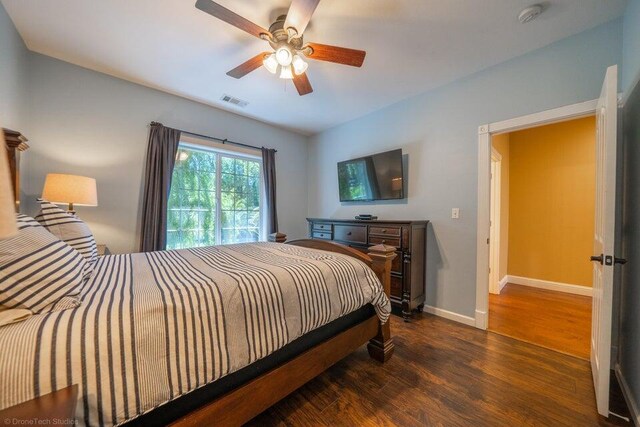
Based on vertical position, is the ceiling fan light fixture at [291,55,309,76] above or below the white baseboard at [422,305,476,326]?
above

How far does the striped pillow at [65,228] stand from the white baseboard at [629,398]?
3.22m

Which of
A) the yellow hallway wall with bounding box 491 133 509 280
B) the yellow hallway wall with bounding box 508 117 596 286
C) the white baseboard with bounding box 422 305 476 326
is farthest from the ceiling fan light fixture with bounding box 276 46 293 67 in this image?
the yellow hallway wall with bounding box 508 117 596 286

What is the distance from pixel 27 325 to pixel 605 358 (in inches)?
103

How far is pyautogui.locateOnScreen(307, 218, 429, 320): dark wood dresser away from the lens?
2.56m

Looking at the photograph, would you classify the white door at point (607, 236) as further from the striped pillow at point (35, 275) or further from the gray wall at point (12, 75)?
the gray wall at point (12, 75)

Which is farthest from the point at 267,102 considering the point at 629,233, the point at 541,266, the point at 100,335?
the point at 541,266

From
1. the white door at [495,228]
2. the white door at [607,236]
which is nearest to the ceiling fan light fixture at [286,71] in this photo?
the white door at [607,236]

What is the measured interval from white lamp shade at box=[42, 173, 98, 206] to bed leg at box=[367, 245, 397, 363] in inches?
100

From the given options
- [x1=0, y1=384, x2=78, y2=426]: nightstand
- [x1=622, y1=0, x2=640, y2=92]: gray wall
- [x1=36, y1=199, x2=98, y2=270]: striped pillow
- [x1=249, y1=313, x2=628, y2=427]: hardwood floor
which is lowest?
[x1=249, y1=313, x2=628, y2=427]: hardwood floor

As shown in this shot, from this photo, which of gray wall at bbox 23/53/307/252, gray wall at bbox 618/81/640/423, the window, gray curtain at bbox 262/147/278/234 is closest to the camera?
gray wall at bbox 618/81/640/423

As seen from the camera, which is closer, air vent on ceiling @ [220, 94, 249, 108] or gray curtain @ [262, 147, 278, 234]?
air vent on ceiling @ [220, 94, 249, 108]

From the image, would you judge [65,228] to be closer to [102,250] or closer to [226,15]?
[102,250]

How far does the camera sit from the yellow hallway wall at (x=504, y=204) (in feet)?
12.0

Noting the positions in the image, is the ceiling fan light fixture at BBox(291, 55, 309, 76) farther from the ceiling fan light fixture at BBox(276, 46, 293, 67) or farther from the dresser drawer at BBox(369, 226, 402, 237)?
the dresser drawer at BBox(369, 226, 402, 237)
